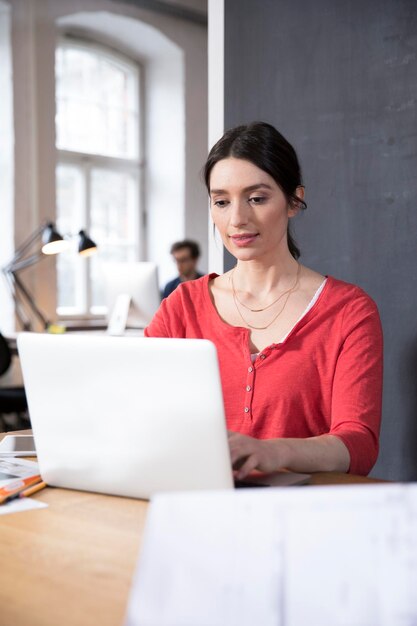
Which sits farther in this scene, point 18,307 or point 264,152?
point 18,307

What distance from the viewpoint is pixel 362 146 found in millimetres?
2135

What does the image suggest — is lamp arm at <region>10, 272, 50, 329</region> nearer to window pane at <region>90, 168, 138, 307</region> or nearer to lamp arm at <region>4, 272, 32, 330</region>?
lamp arm at <region>4, 272, 32, 330</region>

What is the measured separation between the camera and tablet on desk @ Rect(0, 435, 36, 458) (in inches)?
56.9

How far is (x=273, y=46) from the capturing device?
240 cm

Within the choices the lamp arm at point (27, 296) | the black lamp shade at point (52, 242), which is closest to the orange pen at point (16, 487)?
the black lamp shade at point (52, 242)

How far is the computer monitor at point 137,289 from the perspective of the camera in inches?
175

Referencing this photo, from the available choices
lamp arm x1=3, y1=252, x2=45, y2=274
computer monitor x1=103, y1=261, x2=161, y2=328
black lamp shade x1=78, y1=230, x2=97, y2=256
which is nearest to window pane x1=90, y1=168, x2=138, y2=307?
lamp arm x1=3, y1=252, x2=45, y2=274

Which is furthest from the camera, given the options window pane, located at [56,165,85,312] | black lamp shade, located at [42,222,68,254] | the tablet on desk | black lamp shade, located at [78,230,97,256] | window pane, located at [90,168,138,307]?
window pane, located at [90,168,138,307]

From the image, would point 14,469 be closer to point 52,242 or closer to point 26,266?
point 52,242

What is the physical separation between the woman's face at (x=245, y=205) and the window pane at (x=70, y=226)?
5002mm

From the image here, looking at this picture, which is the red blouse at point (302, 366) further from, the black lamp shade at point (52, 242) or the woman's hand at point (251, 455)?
the black lamp shade at point (52, 242)

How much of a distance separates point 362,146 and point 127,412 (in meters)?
1.35

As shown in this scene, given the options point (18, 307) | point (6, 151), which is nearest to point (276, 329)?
point (18, 307)

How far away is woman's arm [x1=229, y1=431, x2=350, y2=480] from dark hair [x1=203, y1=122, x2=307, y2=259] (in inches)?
23.1
